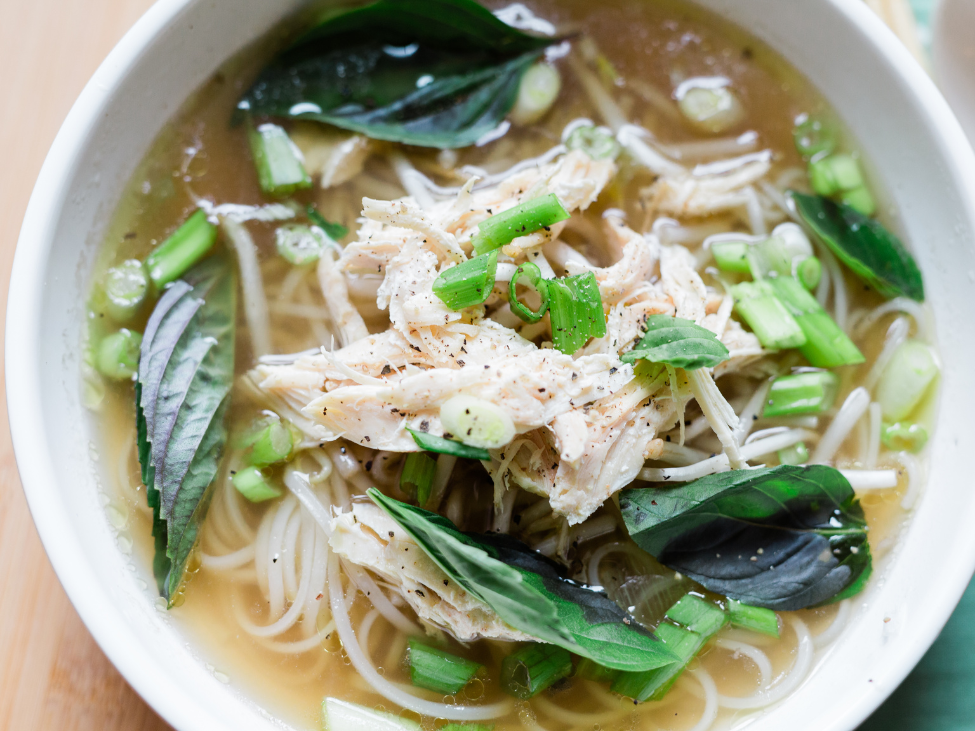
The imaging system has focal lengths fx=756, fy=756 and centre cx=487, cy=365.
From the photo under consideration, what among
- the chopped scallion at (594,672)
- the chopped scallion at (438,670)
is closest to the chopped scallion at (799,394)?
the chopped scallion at (594,672)

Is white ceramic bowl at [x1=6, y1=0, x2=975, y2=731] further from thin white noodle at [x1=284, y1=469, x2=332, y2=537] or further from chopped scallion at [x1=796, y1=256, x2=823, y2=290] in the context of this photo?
thin white noodle at [x1=284, y1=469, x2=332, y2=537]

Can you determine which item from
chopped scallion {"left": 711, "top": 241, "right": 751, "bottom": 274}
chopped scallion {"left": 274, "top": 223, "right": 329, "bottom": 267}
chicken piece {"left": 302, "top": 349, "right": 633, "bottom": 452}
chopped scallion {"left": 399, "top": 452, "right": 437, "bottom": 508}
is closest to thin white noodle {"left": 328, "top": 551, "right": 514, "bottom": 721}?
chopped scallion {"left": 399, "top": 452, "right": 437, "bottom": 508}

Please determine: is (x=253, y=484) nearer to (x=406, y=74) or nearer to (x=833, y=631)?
(x=406, y=74)

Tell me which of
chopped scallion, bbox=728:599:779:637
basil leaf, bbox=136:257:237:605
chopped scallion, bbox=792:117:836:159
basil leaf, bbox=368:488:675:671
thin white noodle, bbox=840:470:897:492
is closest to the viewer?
basil leaf, bbox=368:488:675:671

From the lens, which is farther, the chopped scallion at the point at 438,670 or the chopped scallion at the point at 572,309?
the chopped scallion at the point at 438,670

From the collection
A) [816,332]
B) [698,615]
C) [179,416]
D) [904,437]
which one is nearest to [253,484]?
[179,416]

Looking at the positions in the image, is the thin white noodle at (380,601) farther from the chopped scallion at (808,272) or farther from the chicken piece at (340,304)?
the chopped scallion at (808,272)
